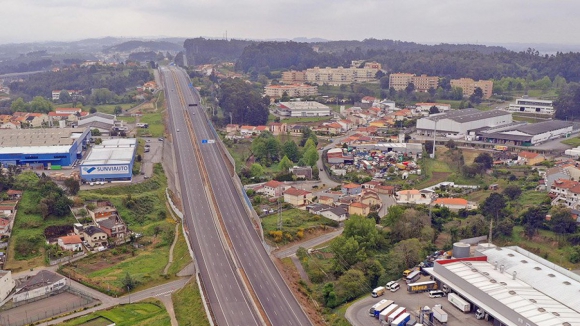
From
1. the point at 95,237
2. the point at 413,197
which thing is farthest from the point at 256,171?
the point at 95,237

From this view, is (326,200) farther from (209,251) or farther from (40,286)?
(40,286)

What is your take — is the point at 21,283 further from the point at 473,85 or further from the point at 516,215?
the point at 473,85

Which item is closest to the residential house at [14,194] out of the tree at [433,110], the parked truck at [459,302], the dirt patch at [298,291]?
the dirt patch at [298,291]

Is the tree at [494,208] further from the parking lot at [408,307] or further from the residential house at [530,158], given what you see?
the residential house at [530,158]

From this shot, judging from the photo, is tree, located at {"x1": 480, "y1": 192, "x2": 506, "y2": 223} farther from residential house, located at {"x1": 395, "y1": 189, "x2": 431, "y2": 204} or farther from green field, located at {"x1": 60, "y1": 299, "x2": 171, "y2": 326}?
green field, located at {"x1": 60, "y1": 299, "x2": 171, "y2": 326}

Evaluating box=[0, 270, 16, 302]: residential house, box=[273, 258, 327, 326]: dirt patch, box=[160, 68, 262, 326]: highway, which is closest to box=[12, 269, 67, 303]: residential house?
box=[0, 270, 16, 302]: residential house

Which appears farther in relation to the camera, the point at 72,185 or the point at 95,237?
the point at 72,185
